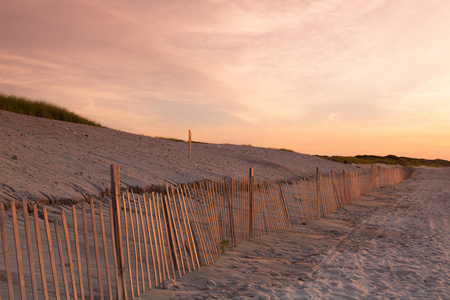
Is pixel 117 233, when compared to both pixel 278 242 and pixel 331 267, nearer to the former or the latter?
pixel 331 267

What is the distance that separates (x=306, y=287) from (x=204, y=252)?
1663mm

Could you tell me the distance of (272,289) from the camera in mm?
5160

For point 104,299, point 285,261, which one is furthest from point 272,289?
point 104,299

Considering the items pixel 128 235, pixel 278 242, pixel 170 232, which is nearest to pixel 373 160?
pixel 278 242

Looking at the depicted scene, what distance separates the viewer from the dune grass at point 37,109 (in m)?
18.8

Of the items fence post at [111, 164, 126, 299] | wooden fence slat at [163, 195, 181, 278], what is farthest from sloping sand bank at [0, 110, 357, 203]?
fence post at [111, 164, 126, 299]

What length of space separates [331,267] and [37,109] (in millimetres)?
18178

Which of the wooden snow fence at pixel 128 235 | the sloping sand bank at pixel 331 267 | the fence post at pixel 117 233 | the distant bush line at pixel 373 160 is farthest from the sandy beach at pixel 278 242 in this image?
the distant bush line at pixel 373 160

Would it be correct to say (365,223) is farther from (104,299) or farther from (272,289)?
(104,299)

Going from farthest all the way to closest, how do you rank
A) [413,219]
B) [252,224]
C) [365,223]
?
[413,219] → [365,223] → [252,224]

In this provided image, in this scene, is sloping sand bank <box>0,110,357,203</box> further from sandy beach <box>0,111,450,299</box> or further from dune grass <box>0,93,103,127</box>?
dune grass <box>0,93,103,127</box>

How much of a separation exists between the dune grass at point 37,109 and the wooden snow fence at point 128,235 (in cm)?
1369

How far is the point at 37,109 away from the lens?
19812 millimetres

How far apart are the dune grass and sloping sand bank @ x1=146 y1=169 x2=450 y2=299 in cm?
1538
